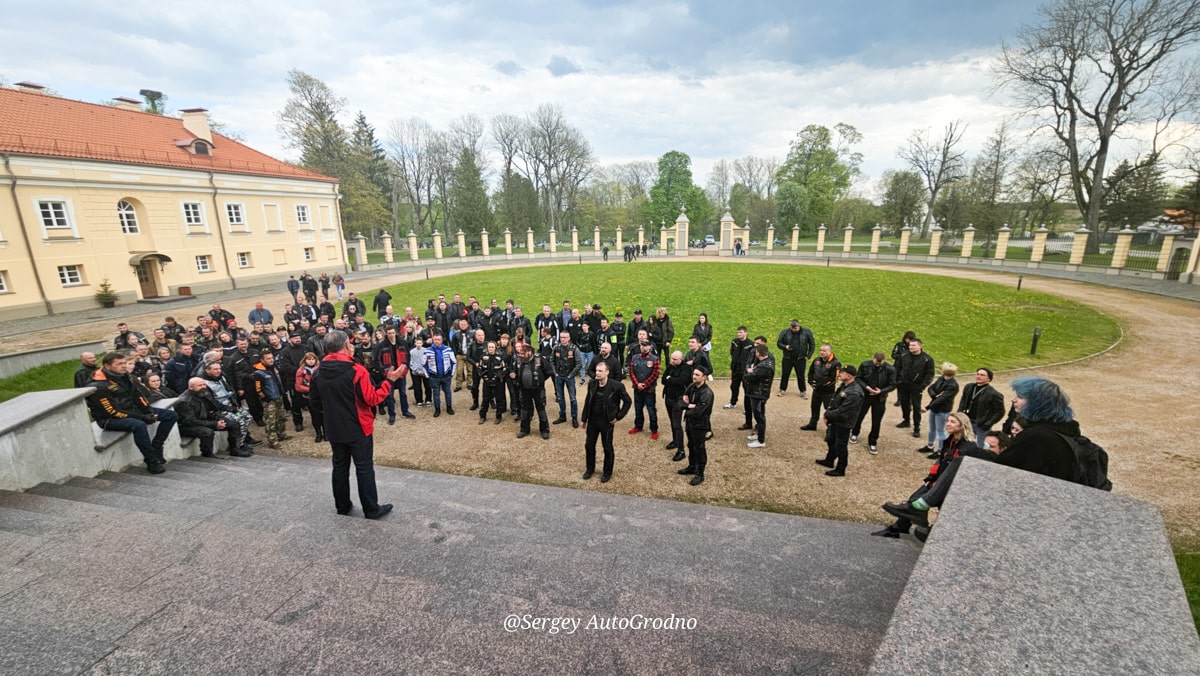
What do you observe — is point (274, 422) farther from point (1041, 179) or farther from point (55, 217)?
point (1041, 179)

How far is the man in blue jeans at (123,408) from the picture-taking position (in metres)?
6.09

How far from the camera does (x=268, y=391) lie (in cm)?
813

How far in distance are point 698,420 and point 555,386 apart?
3.44 metres

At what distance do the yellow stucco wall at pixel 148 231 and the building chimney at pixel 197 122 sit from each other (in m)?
3.68

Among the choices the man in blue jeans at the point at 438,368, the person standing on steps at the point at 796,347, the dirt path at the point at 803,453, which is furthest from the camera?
the person standing on steps at the point at 796,347

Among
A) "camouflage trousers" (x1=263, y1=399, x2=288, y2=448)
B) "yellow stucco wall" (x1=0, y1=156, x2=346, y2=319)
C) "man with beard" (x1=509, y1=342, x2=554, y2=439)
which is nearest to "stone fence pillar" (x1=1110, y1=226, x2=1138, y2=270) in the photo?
"man with beard" (x1=509, y1=342, x2=554, y2=439)

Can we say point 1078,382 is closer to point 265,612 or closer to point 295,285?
point 265,612

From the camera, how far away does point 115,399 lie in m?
6.18

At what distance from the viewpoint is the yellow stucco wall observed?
20.5m

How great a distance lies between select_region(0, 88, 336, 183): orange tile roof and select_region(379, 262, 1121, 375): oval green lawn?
13933mm

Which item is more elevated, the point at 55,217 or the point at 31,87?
the point at 31,87

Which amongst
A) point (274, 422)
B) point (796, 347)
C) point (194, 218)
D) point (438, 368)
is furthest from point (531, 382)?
point (194, 218)

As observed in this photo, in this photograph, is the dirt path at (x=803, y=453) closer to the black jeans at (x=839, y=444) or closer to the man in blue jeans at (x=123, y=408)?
the black jeans at (x=839, y=444)

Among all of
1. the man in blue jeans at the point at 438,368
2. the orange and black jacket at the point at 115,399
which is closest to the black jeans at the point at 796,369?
the man in blue jeans at the point at 438,368
